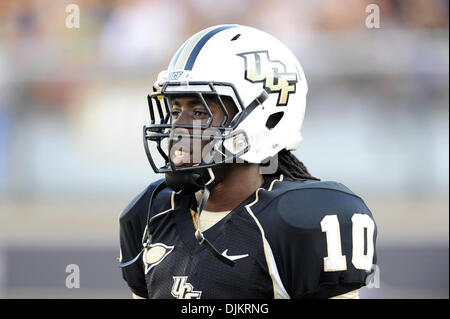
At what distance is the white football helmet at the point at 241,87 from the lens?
1916 millimetres

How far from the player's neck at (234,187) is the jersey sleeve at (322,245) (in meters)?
0.14

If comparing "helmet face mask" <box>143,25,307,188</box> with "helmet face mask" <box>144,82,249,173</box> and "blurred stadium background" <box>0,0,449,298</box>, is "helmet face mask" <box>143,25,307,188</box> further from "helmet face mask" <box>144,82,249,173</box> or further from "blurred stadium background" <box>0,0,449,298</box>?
"blurred stadium background" <box>0,0,449,298</box>

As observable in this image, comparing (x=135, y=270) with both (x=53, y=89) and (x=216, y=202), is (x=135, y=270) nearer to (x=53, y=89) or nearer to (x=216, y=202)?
(x=216, y=202)

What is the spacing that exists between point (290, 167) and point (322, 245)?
371 mm

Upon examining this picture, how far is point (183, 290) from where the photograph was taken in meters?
1.86

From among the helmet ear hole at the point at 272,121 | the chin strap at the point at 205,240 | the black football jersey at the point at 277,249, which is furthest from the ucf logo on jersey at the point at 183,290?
the helmet ear hole at the point at 272,121

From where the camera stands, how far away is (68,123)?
607 cm

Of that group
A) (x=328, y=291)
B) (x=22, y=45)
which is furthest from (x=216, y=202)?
(x=22, y=45)

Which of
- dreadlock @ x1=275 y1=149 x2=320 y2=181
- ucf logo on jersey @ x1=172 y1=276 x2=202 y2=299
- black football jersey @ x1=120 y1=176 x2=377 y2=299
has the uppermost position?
dreadlock @ x1=275 y1=149 x2=320 y2=181

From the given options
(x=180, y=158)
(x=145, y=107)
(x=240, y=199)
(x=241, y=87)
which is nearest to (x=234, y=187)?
(x=240, y=199)

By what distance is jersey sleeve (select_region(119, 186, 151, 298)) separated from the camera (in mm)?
2102

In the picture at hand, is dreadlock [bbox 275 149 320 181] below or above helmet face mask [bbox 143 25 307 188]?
below

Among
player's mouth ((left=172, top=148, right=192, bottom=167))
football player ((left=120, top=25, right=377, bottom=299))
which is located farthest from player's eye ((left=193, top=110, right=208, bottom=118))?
player's mouth ((left=172, top=148, right=192, bottom=167))

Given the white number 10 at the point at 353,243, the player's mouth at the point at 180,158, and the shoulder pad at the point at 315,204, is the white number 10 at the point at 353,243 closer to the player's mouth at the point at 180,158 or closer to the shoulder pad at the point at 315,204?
the shoulder pad at the point at 315,204
